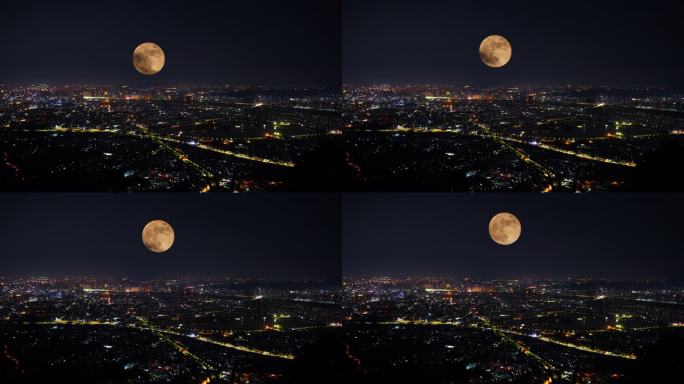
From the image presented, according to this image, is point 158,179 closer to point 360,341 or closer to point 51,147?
point 51,147

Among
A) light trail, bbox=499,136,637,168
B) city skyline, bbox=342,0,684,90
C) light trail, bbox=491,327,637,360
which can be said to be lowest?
light trail, bbox=491,327,637,360

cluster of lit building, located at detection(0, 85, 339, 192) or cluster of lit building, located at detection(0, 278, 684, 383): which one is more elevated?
cluster of lit building, located at detection(0, 85, 339, 192)

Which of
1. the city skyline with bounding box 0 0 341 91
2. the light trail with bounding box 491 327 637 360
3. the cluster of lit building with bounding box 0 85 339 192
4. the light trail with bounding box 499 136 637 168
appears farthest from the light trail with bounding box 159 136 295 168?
the light trail with bounding box 491 327 637 360

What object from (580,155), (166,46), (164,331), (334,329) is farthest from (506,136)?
(164,331)

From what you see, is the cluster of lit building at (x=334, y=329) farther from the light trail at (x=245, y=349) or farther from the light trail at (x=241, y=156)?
the light trail at (x=241, y=156)

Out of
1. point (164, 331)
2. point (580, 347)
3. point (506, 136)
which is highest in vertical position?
point (506, 136)

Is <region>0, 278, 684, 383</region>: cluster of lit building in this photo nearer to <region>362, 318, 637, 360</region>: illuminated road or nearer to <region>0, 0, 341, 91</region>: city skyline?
<region>362, 318, 637, 360</region>: illuminated road

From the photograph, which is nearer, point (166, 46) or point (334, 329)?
point (334, 329)

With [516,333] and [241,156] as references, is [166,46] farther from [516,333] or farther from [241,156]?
[516,333]

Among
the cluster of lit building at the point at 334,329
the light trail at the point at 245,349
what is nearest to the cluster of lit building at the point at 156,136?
the cluster of lit building at the point at 334,329

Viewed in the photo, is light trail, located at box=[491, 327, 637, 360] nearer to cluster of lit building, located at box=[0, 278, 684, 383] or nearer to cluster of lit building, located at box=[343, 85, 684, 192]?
cluster of lit building, located at box=[0, 278, 684, 383]

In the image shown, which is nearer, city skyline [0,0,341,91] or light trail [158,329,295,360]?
light trail [158,329,295,360]
